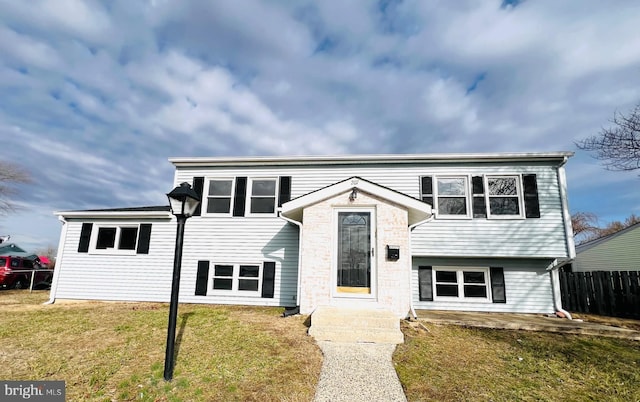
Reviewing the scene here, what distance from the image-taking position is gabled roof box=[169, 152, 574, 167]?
9023mm

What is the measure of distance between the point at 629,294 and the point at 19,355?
15513mm

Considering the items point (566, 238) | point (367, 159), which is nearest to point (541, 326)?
point (566, 238)

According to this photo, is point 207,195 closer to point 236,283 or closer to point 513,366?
point 236,283

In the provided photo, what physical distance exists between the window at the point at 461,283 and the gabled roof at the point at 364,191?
8.97 feet

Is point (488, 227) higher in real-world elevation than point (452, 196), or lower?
lower

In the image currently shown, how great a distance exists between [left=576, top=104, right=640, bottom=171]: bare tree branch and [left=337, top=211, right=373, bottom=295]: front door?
361 inches

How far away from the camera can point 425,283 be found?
360 inches

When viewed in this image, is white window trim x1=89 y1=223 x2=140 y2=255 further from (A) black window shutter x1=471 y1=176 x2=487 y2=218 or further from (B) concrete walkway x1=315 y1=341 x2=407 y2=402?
(A) black window shutter x1=471 y1=176 x2=487 y2=218

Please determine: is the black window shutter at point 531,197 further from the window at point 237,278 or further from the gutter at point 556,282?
the window at point 237,278

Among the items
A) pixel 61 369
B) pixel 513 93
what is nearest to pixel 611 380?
pixel 61 369

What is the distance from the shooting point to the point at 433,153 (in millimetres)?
9461

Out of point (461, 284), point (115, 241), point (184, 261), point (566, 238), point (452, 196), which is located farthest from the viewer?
point (115, 241)

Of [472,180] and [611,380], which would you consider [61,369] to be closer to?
[611,380]

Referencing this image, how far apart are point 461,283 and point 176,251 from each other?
8.74 m
